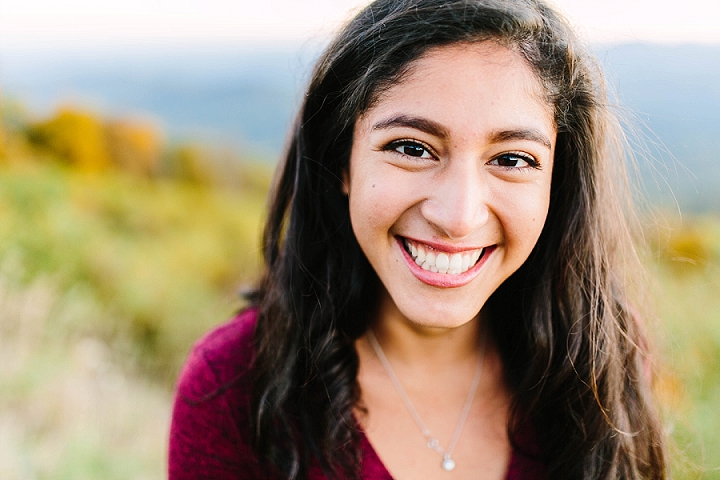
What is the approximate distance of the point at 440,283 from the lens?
1419mm

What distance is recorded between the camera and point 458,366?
1740 mm

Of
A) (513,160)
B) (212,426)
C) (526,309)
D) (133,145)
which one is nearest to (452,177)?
(513,160)

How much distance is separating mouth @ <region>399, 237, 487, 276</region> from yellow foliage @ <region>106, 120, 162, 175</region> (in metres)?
5.15

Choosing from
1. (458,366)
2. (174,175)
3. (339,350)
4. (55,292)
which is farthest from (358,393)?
(174,175)

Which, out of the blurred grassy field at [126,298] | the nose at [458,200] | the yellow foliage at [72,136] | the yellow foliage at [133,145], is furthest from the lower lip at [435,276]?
the yellow foliage at [133,145]

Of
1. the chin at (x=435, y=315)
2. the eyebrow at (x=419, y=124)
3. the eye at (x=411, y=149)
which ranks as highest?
the eyebrow at (x=419, y=124)

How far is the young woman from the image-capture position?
1317mm

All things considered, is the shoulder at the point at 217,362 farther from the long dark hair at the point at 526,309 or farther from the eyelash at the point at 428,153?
the eyelash at the point at 428,153

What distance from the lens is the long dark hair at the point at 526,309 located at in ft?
5.01

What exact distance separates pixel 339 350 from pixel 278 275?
27 cm

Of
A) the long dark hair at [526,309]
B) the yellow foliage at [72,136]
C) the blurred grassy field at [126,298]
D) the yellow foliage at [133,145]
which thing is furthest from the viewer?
the yellow foliage at [133,145]

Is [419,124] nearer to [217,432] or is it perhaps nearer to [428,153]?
[428,153]

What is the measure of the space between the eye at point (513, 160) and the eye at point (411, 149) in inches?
5.9

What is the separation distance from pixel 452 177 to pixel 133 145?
5.40 meters
